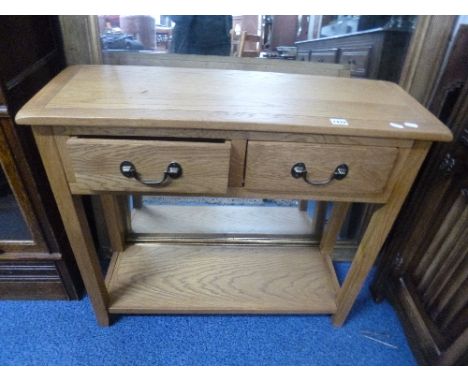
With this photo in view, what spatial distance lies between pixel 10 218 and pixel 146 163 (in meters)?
0.58

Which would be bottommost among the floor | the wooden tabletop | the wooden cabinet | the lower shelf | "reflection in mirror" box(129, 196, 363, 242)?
the floor

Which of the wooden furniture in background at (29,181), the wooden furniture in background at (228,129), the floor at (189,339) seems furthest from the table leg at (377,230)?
the wooden furniture in background at (29,181)

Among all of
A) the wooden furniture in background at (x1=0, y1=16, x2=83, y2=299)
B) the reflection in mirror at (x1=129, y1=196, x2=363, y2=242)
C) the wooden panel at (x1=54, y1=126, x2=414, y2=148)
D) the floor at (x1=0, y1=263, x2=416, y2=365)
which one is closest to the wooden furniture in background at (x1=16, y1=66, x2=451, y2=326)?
the wooden panel at (x1=54, y1=126, x2=414, y2=148)

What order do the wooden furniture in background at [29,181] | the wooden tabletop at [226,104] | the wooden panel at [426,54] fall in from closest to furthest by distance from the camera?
the wooden tabletop at [226,104] → the wooden furniture in background at [29,181] → the wooden panel at [426,54]

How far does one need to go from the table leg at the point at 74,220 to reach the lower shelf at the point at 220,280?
0.08 meters

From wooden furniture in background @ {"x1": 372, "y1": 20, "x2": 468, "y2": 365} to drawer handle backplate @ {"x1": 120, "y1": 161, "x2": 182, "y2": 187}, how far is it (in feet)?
2.24

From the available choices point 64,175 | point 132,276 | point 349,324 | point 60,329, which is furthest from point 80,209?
point 349,324

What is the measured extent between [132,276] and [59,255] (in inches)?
9.3

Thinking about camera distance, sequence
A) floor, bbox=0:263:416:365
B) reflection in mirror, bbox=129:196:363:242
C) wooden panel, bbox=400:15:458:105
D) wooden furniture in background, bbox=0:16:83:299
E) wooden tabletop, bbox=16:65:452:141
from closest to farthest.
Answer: wooden tabletop, bbox=16:65:452:141
wooden furniture in background, bbox=0:16:83:299
wooden panel, bbox=400:15:458:105
floor, bbox=0:263:416:365
reflection in mirror, bbox=129:196:363:242

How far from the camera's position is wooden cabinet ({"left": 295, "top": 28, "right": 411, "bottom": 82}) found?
2.91ft

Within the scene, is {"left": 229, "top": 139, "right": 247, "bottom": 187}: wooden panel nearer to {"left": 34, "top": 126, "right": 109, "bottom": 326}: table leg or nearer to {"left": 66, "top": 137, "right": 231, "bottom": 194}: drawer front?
{"left": 66, "top": 137, "right": 231, "bottom": 194}: drawer front

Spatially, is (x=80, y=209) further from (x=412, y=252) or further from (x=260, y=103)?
(x=412, y=252)

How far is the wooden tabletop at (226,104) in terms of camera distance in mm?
536

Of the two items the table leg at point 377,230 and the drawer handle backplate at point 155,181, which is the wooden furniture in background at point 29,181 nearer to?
the drawer handle backplate at point 155,181
